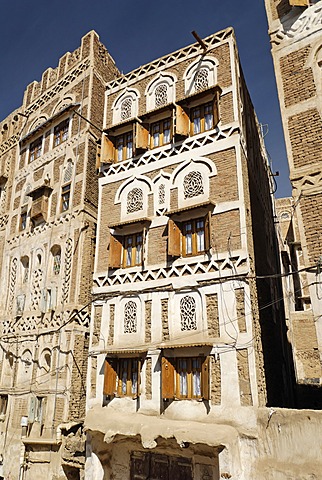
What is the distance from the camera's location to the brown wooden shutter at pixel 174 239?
467 inches

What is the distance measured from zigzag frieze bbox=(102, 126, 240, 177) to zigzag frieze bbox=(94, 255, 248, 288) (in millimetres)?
4191

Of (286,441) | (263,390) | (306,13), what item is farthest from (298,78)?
(286,441)

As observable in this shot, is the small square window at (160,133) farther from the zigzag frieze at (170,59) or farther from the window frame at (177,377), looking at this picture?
the window frame at (177,377)

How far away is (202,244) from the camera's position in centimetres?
1195

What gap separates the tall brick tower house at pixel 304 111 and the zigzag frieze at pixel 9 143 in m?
16.1

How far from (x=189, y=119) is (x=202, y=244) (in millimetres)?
4826

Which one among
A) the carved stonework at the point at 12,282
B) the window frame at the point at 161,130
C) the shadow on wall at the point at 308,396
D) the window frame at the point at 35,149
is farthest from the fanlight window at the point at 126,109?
the shadow on wall at the point at 308,396

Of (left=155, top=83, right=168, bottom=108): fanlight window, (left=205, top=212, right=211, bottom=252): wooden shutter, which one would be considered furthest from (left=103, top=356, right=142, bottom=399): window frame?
(left=155, top=83, right=168, bottom=108): fanlight window

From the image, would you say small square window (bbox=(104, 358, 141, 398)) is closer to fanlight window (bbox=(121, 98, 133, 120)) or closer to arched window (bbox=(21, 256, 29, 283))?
arched window (bbox=(21, 256, 29, 283))

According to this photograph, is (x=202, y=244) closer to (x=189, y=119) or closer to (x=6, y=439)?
(x=189, y=119)

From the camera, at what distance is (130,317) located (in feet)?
41.1

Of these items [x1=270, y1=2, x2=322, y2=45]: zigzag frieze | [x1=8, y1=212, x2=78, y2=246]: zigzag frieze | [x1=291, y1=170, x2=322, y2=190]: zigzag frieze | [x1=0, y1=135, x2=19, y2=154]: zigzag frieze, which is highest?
[x1=0, y1=135, x2=19, y2=154]: zigzag frieze

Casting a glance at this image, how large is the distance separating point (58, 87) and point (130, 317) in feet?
45.4

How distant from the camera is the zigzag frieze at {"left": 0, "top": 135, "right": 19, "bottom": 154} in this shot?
22312 millimetres
